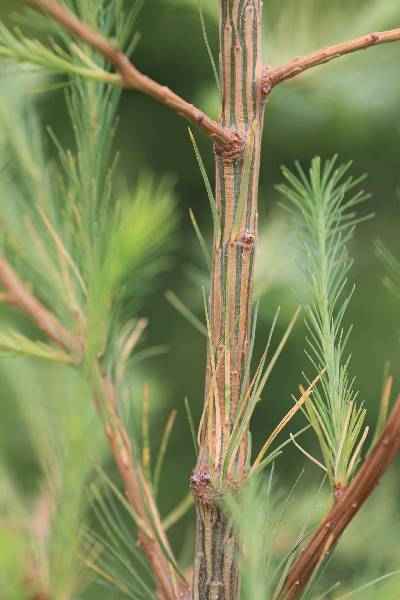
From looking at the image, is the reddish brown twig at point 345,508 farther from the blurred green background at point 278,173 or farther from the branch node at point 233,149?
the blurred green background at point 278,173

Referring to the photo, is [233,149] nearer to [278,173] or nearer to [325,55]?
[325,55]

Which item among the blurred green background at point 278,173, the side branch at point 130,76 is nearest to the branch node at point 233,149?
the side branch at point 130,76

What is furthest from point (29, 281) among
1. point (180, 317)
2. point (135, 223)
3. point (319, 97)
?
point (180, 317)

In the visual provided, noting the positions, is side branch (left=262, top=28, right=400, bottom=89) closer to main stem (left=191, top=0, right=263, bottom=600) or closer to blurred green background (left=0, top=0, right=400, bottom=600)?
main stem (left=191, top=0, right=263, bottom=600)

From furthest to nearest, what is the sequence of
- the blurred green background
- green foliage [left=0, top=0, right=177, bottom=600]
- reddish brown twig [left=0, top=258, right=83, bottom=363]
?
1. the blurred green background
2. reddish brown twig [left=0, top=258, right=83, bottom=363]
3. green foliage [left=0, top=0, right=177, bottom=600]

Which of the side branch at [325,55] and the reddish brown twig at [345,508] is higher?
the side branch at [325,55]

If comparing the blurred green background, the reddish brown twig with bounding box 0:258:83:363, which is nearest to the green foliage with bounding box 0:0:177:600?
the reddish brown twig with bounding box 0:258:83:363
